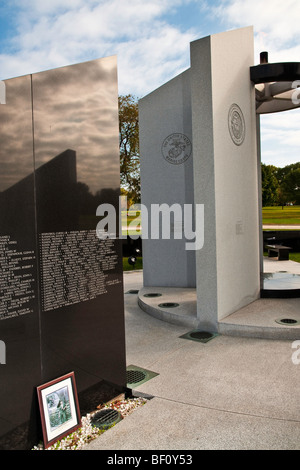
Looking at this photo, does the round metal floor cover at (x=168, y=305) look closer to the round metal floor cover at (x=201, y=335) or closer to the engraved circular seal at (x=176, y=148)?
the round metal floor cover at (x=201, y=335)

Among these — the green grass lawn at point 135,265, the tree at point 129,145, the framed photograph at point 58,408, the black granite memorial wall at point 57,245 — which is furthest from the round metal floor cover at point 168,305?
the tree at point 129,145

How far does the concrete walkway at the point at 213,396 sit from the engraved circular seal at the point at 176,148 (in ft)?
14.2

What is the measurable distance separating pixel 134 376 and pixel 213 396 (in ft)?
3.15

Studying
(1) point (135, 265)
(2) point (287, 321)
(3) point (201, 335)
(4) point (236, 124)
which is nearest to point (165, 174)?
(4) point (236, 124)

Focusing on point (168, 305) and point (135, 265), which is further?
point (135, 265)

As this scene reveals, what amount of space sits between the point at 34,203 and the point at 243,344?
3468 millimetres

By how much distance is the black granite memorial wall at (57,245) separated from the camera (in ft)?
8.43

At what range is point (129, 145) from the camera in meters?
20.5

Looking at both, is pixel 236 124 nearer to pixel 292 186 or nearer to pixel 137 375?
pixel 137 375

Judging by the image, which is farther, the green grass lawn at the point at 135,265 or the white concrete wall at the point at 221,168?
the green grass lawn at the point at 135,265

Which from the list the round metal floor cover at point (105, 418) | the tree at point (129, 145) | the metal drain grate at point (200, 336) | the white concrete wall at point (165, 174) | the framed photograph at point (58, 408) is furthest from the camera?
the tree at point (129, 145)

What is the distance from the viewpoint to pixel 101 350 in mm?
3404

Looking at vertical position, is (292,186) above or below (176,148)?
above

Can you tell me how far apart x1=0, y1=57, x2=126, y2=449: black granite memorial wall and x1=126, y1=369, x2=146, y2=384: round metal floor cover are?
18 centimetres
